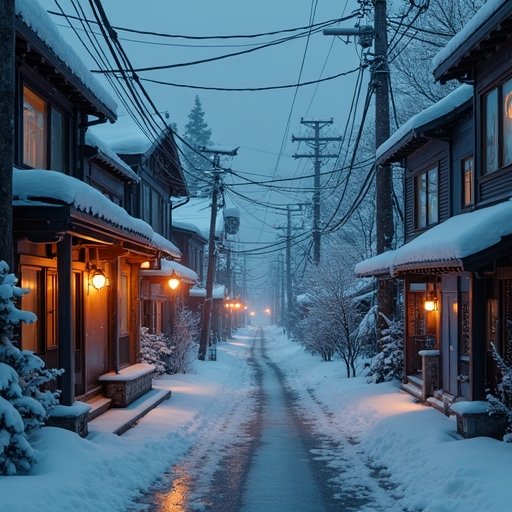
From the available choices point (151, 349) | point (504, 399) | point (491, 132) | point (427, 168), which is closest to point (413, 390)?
point (427, 168)

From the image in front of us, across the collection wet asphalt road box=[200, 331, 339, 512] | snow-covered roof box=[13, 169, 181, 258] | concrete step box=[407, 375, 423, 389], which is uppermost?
snow-covered roof box=[13, 169, 181, 258]

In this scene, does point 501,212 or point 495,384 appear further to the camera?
point 495,384

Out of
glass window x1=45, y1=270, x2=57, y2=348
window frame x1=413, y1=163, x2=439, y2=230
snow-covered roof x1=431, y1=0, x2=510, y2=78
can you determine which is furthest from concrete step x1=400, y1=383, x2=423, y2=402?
glass window x1=45, y1=270, x2=57, y2=348

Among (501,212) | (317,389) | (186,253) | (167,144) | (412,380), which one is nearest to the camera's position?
(501,212)

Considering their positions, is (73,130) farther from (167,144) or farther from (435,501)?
(167,144)

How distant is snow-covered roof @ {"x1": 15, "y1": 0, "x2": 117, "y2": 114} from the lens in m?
10.6

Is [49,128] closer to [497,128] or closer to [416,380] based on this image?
[497,128]

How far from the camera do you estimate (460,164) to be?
16.2 meters

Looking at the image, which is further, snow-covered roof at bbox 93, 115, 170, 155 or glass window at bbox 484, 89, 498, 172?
snow-covered roof at bbox 93, 115, 170, 155

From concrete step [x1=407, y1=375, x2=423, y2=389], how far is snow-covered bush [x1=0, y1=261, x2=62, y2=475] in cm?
1053

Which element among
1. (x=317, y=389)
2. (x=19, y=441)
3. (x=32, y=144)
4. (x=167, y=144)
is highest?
(x=167, y=144)

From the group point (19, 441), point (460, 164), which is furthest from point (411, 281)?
point (19, 441)

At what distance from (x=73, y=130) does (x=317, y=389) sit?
40.8 feet

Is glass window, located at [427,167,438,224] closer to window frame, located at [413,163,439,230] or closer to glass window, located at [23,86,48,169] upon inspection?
window frame, located at [413,163,439,230]
